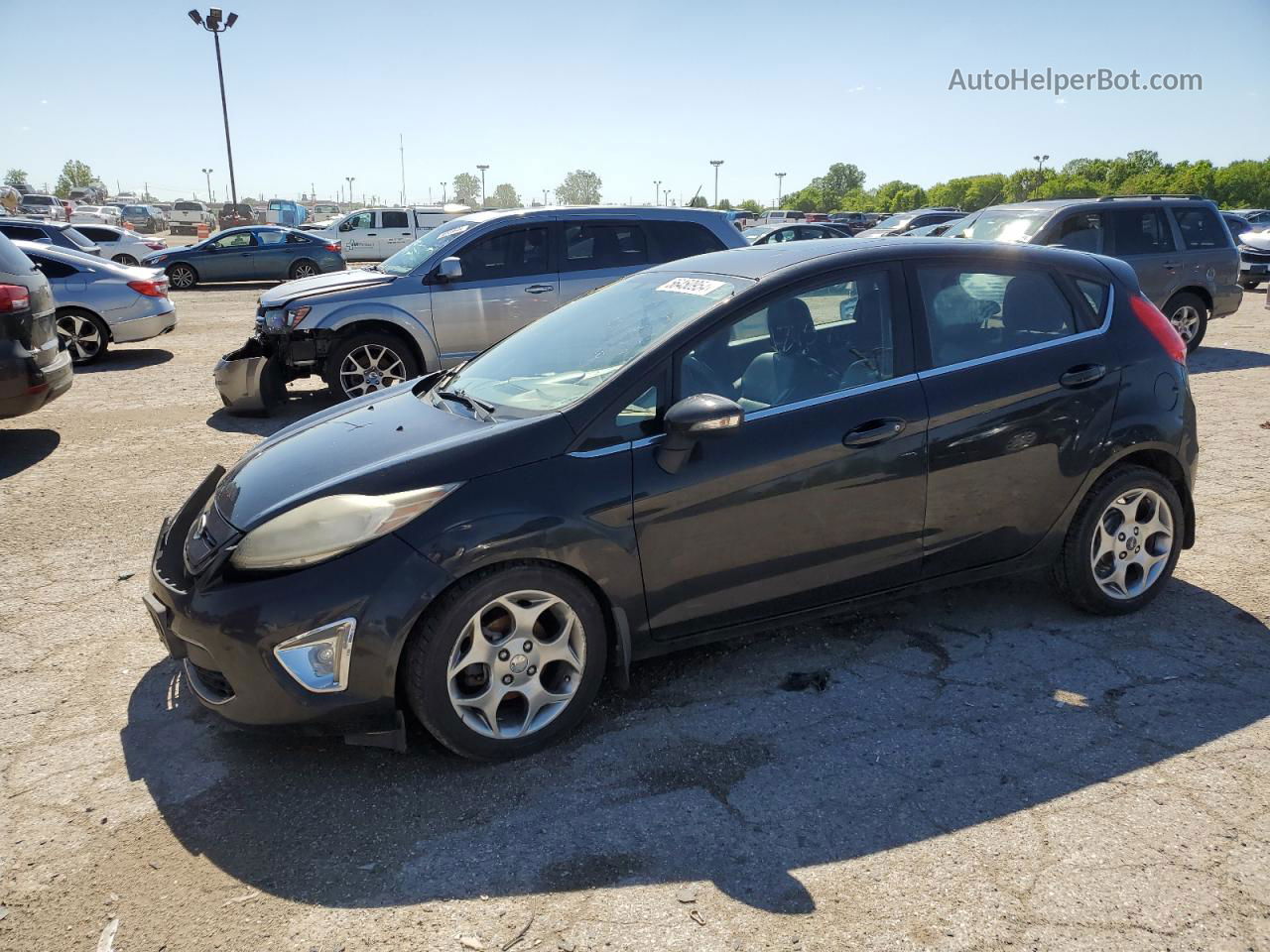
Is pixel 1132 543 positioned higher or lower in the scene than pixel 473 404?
lower

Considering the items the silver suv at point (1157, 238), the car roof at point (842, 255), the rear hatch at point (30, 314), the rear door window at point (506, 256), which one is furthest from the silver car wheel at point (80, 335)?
the silver suv at point (1157, 238)

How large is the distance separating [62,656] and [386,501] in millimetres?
2000

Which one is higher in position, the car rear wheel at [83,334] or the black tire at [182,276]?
the black tire at [182,276]

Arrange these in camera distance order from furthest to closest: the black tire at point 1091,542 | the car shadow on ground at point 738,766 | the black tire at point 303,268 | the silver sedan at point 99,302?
the black tire at point 303,268 < the silver sedan at point 99,302 < the black tire at point 1091,542 < the car shadow on ground at point 738,766

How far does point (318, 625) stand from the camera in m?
2.85

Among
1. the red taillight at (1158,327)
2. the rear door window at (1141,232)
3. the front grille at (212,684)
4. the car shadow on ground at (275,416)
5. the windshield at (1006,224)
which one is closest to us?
the front grille at (212,684)

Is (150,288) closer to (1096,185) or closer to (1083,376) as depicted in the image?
(1083,376)

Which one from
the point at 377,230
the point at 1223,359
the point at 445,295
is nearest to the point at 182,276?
the point at 377,230

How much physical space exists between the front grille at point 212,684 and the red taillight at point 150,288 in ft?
33.4

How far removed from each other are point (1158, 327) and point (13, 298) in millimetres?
7244

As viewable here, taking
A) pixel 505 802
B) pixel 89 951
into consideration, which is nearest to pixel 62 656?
pixel 89 951

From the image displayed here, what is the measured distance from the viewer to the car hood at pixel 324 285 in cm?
829

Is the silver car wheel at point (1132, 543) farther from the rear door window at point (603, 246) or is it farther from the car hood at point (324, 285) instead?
the car hood at point (324, 285)

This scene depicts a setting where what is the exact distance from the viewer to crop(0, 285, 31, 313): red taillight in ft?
21.6
